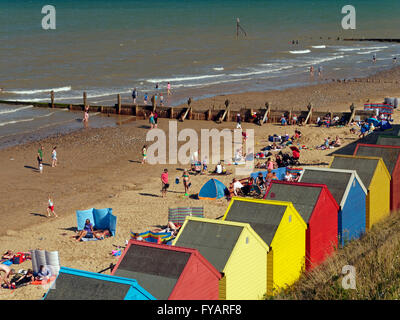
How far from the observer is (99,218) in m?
18.6

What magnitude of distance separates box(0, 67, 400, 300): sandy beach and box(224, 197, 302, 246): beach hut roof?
17.0ft

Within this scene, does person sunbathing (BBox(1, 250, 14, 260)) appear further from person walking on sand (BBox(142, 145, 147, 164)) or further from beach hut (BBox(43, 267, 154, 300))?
person walking on sand (BBox(142, 145, 147, 164))

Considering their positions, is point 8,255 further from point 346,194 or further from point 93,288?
point 346,194

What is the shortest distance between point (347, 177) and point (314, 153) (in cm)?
1351

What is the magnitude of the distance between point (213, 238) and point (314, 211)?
9.69 ft

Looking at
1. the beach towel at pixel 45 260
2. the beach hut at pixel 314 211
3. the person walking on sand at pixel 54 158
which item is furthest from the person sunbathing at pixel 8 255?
the person walking on sand at pixel 54 158

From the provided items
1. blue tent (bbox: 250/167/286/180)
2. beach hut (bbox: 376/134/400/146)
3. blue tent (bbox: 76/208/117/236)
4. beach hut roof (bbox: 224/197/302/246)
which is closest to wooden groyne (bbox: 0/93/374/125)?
blue tent (bbox: 250/167/286/180)

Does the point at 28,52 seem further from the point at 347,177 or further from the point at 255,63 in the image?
the point at 347,177

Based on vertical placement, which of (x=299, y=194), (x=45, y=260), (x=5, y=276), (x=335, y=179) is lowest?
(x=5, y=276)

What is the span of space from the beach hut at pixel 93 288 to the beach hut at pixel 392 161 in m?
9.65

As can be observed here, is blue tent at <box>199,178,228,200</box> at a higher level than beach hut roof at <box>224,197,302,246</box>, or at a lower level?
lower

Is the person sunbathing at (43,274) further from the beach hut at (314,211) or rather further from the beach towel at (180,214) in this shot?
the beach hut at (314,211)

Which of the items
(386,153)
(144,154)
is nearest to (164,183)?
(144,154)

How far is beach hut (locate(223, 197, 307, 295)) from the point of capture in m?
11.6
